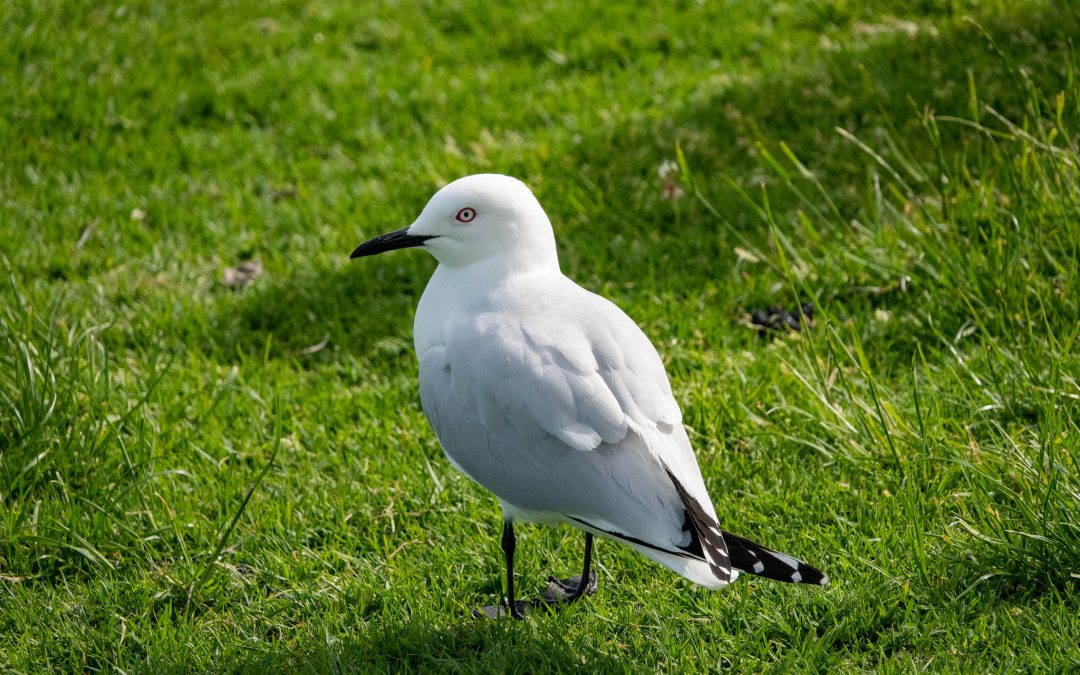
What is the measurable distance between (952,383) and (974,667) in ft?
4.21

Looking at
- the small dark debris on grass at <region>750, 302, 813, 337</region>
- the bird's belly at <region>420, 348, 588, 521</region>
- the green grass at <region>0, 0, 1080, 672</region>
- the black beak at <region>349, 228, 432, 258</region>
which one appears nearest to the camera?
the bird's belly at <region>420, 348, 588, 521</region>

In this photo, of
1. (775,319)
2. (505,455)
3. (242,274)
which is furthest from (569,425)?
(242,274)

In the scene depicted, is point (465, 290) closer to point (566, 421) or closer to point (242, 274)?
point (566, 421)

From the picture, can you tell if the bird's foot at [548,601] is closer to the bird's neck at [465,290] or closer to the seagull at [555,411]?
the seagull at [555,411]

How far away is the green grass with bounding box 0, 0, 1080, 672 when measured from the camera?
312 centimetres

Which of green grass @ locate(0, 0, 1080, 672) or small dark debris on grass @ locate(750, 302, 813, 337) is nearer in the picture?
green grass @ locate(0, 0, 1080, 672)

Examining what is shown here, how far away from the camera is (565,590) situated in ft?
10.9

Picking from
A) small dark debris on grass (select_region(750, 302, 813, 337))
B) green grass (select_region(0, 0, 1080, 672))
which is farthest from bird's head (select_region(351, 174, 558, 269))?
small dark debris on grass (select_region(750, 302, 813, 337))

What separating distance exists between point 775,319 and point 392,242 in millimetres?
1713

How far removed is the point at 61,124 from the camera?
621 centimetres

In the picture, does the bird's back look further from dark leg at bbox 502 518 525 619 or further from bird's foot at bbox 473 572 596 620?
bird's foot at bbox 473 572 596 620

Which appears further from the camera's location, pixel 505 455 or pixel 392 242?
pixel 392 242

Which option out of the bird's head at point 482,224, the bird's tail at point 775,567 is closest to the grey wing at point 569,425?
the bird's tail at point 775,567

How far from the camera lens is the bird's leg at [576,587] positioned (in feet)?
10.7
